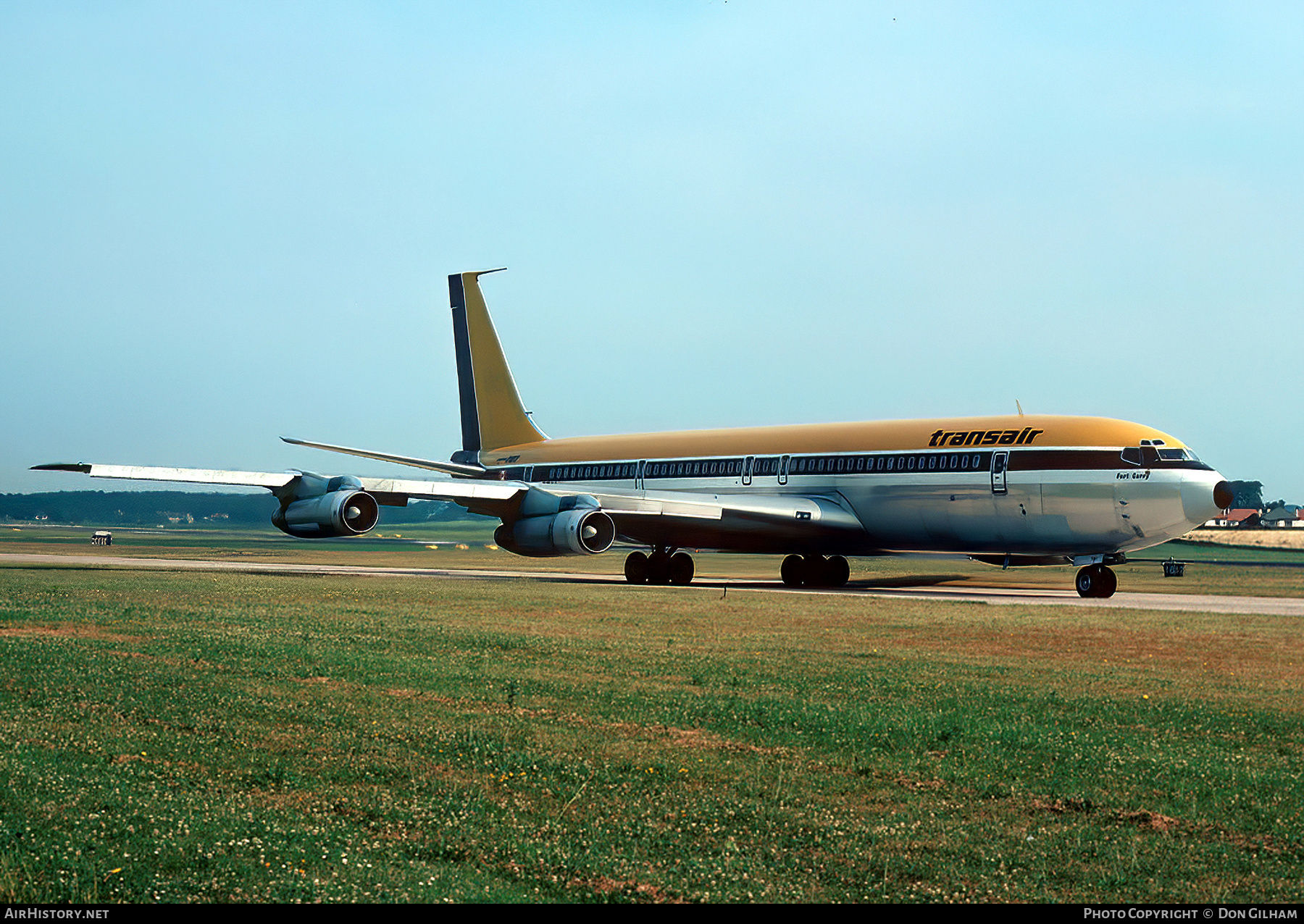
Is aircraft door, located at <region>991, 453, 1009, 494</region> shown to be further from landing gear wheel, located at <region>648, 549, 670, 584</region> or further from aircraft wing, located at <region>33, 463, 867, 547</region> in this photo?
landing gear wheel, located at <region>648, 549, 670, 584</region>

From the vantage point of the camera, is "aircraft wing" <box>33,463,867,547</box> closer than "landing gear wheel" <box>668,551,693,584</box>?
Yes

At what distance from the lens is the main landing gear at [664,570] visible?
126 feet

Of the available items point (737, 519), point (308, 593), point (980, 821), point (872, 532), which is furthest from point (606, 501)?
point (980, 821)

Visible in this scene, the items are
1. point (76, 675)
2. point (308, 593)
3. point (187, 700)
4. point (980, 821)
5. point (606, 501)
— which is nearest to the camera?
point (980, 821)

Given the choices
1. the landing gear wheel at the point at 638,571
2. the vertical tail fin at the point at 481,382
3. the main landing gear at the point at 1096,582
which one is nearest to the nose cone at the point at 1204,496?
the main landing gear at the point at 1096,582

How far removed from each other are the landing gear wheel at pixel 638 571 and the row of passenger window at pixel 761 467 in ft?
11.2

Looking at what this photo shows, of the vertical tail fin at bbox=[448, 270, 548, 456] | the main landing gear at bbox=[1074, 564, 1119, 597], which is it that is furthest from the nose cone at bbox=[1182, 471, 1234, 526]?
the vertical tail fin at bbox=[448, 270, 548, 456]

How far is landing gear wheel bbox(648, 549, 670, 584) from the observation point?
38469 millimetres

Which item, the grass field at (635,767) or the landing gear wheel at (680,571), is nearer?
the grass field at (635,767)

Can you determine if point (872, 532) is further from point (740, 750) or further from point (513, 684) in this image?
point (740, 750)

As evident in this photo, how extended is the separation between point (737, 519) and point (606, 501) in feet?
13.9

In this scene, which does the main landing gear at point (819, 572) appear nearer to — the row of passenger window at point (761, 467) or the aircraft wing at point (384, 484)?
the row of passenger window at point (761, 467)

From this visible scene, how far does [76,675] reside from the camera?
1366 cm

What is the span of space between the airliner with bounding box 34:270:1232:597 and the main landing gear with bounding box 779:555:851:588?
0.16 feet
